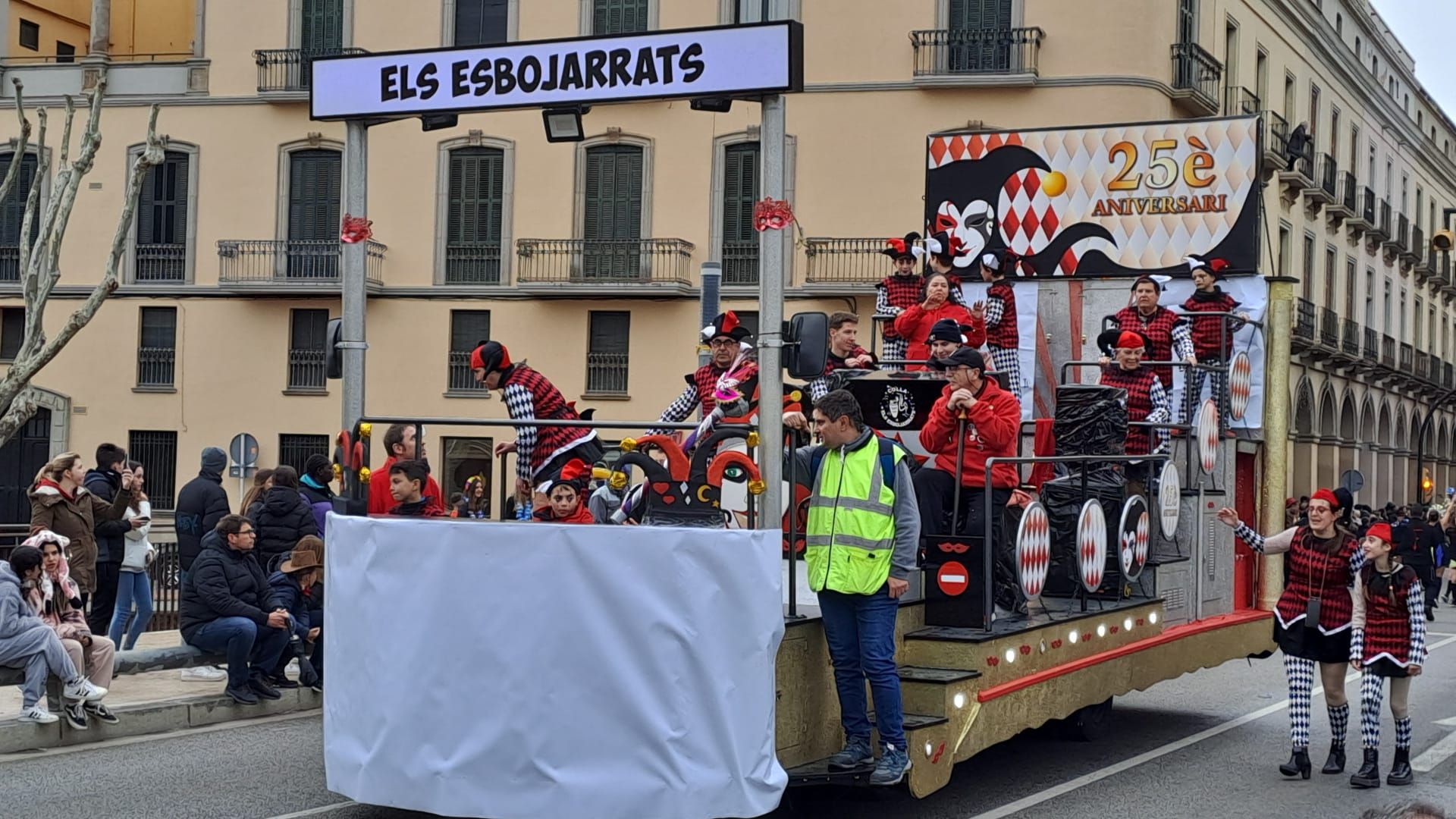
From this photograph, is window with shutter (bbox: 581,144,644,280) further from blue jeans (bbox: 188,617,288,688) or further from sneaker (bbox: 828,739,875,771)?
sneaker (bbox: 828,739,875,771)

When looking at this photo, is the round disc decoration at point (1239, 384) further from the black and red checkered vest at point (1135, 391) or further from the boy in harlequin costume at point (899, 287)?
the boy in harlequin costume at point (899, 287)

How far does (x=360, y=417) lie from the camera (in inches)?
315

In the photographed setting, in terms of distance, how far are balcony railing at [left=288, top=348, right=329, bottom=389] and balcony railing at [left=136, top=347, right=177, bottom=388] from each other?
2.92m

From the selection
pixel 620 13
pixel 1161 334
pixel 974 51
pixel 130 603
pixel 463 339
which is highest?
pixel 620 13

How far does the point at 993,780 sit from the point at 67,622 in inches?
240

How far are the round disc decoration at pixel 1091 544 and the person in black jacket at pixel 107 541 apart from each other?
317 inches

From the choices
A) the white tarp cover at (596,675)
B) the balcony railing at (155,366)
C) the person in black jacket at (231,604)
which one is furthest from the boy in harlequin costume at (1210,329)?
the balcony railing at (155,366)

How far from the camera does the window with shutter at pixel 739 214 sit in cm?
3531

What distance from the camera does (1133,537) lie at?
10.5 m

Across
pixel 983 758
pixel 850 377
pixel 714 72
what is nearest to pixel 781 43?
pixel 714 72

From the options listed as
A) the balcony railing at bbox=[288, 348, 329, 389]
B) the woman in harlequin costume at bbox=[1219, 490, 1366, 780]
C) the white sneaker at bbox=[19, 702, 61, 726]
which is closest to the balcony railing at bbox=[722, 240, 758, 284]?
the balcony railing at bbox=[288, 348, 329, 389]

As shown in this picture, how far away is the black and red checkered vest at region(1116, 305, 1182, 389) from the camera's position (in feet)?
40.7

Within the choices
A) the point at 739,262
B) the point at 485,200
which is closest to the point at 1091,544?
the point at 739,262

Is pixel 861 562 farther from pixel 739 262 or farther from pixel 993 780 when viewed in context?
pixel 739 262
